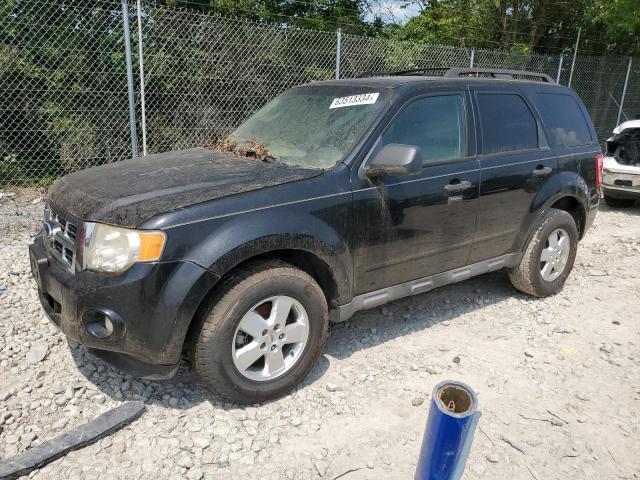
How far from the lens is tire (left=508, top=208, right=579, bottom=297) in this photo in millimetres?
4426

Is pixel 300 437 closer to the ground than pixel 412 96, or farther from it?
closer to the ground

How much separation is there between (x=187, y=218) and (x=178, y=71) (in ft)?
17.7

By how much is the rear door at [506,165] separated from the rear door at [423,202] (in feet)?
0.43

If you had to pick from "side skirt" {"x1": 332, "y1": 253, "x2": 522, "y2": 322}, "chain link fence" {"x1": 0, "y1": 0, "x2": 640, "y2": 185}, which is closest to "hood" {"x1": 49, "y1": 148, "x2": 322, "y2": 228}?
"side skirt" {"x1": 332, "y1": 253, "x2": 522, "y2": 322}

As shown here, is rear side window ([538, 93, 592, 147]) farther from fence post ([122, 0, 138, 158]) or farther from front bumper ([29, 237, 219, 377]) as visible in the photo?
fence post ([122, 0, 138, 158])

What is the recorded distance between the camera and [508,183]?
13.2 ft

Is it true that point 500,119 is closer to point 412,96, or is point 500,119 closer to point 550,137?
point 550,137

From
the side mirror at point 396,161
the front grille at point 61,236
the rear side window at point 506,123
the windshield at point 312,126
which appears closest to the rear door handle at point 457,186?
the rear side window at point 506,123

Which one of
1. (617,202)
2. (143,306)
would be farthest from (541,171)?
(617,202)

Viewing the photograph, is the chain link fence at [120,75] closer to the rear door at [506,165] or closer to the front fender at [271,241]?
the rear door at [506,165]

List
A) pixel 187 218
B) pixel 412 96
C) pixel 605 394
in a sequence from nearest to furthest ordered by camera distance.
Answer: pixel 187 218
pixel 605 394
pixel 412 96

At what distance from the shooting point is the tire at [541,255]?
443 centimetres

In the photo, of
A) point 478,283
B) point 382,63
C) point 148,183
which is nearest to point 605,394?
point 478,283

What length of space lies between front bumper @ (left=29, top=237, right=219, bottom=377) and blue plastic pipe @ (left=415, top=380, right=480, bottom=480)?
1337 mm
